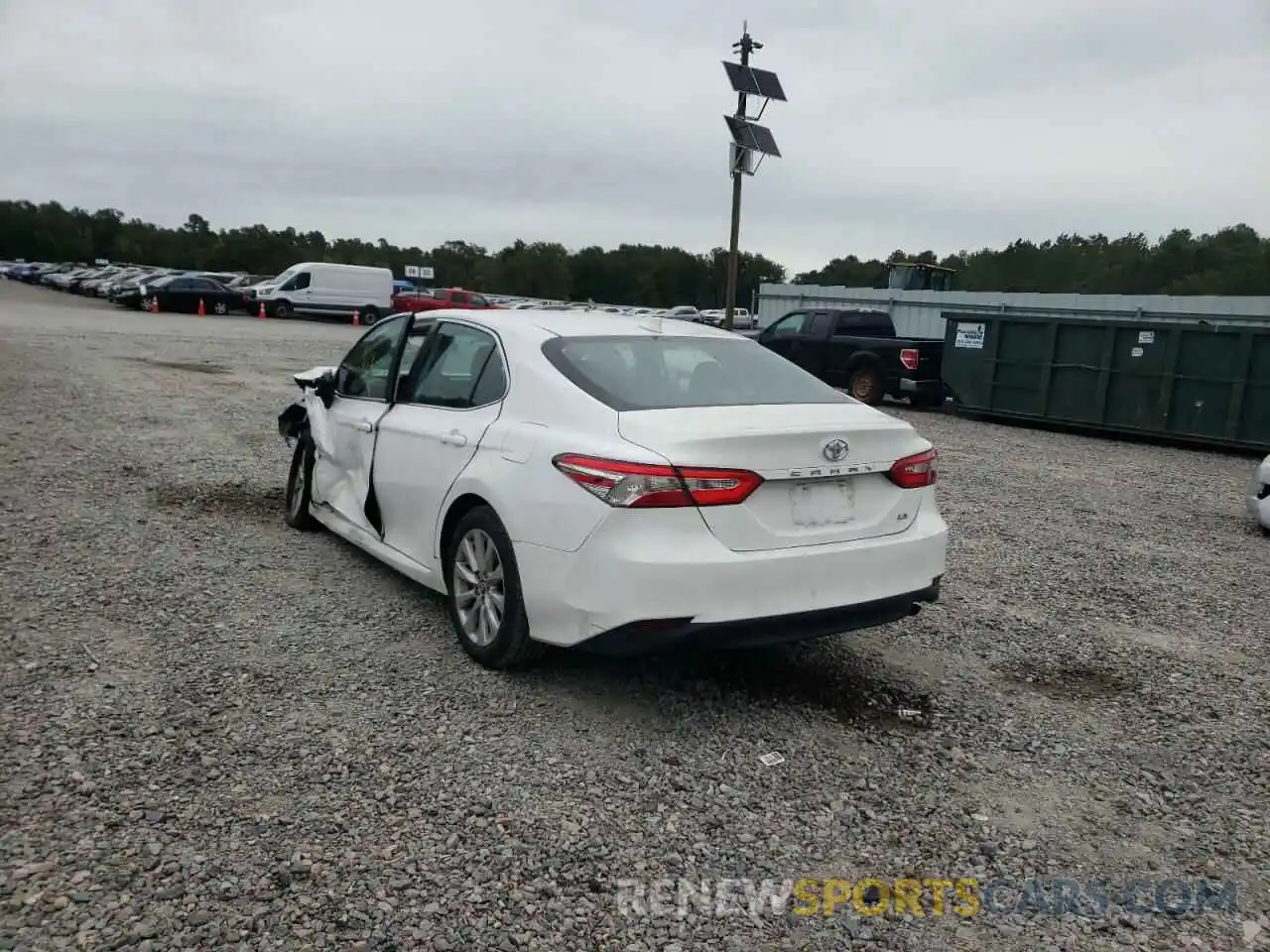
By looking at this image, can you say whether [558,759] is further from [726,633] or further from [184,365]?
[184,365]

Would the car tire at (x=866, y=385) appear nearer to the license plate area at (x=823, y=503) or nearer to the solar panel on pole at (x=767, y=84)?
the solar panel on pole at (x=767, y=84)

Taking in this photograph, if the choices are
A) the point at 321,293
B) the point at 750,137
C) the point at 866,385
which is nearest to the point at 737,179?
the point at 750,137

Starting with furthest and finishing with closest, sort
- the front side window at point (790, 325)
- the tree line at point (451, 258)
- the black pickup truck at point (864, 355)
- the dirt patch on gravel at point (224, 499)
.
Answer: the tree line at point (451, 258)
the front side window at point (790, 325)
the black pickup truck at point (864, 355)
the dirt patch on gravel at point (224, 499)

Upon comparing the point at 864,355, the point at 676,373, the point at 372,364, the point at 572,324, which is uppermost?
the point at 572,324

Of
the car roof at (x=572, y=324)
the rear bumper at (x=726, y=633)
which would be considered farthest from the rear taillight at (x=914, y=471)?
the car roof at (x=572, y=324)

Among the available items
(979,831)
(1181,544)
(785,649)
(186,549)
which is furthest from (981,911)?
(1181,544)

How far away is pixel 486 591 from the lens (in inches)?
166

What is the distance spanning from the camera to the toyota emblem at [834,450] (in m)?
3.83

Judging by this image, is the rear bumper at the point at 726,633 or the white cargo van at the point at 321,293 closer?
the rear bumper at the point at 726,633

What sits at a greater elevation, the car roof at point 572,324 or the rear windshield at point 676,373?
the car roof at point 572,324

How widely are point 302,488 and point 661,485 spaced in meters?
3.64

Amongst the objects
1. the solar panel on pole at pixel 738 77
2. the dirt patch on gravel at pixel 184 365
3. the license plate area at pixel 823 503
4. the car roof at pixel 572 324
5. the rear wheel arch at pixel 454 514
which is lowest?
the dirt patch on gravel at pixel 184 365

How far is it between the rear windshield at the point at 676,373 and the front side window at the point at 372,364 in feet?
4.57

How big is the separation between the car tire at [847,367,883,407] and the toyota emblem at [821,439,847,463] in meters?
13.6
